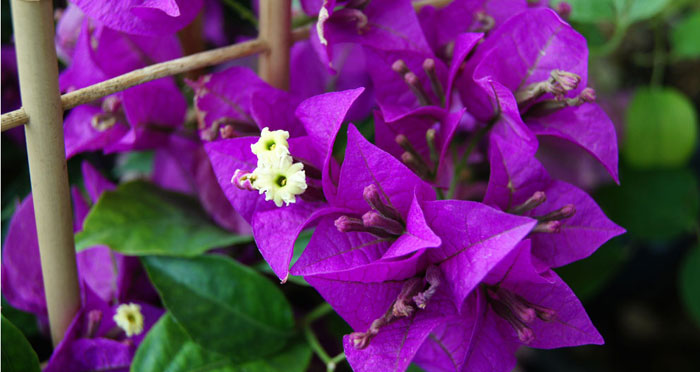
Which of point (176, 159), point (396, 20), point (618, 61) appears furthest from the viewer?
point (618, 61)

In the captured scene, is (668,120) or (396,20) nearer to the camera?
(396,20)

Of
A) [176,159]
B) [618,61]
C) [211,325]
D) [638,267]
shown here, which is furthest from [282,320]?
[618,61]

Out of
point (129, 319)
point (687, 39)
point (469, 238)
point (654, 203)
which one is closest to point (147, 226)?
point (129, 319)

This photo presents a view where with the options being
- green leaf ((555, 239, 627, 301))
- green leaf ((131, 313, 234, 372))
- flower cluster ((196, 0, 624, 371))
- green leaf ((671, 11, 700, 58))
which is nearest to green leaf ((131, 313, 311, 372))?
green leaf ((131, 313, 234, 372))

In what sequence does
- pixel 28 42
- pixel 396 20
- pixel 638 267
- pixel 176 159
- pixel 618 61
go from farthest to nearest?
pixel 618 61, pixel 638 267, pixel 176 159, pixel 396 20, pixel 28 42

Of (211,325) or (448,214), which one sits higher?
(448,214)

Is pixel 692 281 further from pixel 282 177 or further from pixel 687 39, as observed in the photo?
pixel 282 177

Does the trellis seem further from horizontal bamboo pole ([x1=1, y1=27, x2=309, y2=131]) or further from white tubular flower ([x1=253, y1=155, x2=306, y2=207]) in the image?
white tubular flower ([x1=253, y1=155, x2=306, y2=207])

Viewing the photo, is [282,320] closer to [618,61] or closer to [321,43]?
[321,43]

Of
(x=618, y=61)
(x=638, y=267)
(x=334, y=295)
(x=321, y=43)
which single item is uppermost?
(x=321, y=43)
